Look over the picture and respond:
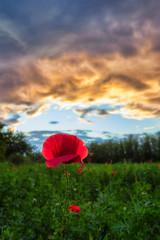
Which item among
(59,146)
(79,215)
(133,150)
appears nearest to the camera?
(59,146)

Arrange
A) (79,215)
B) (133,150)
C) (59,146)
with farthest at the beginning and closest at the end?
1. (133,150)
2. (79,215)
3. (59,146)

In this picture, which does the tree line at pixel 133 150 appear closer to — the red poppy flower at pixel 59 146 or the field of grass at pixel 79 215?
the field of grass at pixel 79 215

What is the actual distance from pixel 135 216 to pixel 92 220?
42 cm

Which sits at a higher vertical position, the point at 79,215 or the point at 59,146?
the point at 59,146

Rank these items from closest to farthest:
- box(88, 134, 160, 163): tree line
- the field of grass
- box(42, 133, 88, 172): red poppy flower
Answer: box(42, 133, 88, 172): red poppy flower
the field of grass
box(88, 134, 160, 163): tree line

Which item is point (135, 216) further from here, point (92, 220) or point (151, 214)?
point (92, 220)

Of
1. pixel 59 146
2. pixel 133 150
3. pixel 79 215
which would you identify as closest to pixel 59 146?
pixel 59 146

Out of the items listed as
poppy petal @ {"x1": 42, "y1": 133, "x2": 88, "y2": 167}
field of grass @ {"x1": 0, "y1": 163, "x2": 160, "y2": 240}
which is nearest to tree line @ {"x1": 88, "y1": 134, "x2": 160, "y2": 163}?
field of grass @ {"x1": 0, "y1": 163, "x2": 160, "y2": 240}

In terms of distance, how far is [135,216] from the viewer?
219 centimetres

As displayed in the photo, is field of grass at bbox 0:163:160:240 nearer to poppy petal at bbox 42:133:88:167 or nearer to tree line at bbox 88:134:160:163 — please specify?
poppy petal at bbox 42:133:88:167

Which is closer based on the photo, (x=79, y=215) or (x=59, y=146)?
(x=59, y=146)

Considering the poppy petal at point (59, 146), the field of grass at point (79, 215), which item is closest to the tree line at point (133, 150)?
Result: the field of grass at point (79, 215)

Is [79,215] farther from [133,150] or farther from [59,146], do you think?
[133,150]

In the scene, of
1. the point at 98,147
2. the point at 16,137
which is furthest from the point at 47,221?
the point at 16,137
